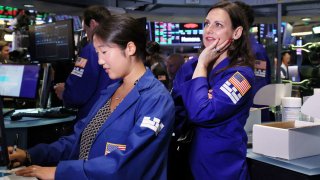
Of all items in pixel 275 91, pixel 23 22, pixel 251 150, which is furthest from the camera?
pixel 23 22

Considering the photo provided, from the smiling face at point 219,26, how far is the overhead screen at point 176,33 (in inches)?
178

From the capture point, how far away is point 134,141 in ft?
4.47

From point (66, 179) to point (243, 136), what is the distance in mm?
860

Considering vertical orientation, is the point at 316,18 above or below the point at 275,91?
above

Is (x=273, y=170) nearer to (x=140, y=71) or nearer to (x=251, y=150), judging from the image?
(x=251, y=150)

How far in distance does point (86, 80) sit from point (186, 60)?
1617 millimetres

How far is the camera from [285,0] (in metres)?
4.38

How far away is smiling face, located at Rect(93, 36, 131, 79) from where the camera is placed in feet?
5.00

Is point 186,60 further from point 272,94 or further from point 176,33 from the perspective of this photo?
point 176,33

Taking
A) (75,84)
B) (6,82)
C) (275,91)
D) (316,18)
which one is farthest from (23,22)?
(316,18)

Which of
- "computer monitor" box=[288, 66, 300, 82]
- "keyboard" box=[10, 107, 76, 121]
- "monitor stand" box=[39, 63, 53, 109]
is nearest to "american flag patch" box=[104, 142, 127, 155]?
"keyboard" box=[10, 107, 76, 121]

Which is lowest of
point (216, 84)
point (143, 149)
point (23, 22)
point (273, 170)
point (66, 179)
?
point (273, 170)

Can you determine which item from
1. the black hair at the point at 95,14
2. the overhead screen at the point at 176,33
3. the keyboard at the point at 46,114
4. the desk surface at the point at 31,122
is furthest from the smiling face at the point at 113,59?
the overhead screen at the point at 176,33

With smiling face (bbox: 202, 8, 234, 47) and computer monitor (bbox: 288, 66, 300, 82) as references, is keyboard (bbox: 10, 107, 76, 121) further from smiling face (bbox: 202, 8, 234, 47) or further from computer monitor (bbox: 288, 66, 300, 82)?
computer monitor (bbox: 288, 66, 300, 82)
